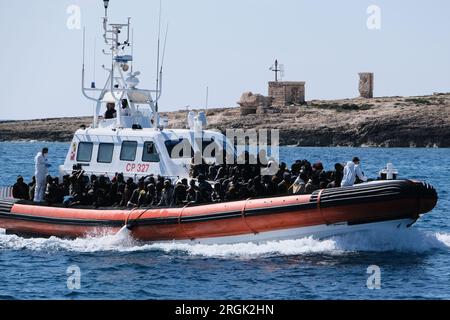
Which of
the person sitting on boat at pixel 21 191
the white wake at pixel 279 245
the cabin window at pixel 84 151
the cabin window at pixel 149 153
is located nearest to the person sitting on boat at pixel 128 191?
the white wake at pixel 279 245

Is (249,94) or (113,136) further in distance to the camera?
(249,94)

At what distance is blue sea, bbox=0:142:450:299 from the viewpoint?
802 inches

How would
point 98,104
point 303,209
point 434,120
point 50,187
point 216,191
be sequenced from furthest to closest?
point 434,120 → point 98,104 → point 50,187 → point 216,191 → point 303,209

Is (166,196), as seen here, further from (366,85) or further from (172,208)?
(366,85)

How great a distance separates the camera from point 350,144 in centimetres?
11800

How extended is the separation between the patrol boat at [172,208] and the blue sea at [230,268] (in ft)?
0.98

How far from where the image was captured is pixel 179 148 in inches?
1031

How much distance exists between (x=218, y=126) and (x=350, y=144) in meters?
14.6

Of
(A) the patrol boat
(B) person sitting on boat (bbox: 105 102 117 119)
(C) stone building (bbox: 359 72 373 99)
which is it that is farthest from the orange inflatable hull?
(C) stone building (bbox: 359 72 373 99)

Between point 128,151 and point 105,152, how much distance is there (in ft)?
2.25
